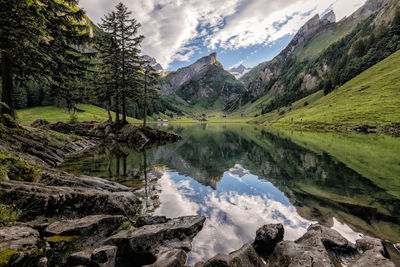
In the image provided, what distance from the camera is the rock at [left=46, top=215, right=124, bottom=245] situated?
20.9 feet

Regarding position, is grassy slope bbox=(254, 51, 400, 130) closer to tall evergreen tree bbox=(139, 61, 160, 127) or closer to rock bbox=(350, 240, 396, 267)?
tall evergreen tree bbox=(139, 61, 160, 127)

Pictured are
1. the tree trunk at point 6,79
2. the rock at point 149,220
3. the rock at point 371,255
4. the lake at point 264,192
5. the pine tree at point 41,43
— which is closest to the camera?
the rock at point 371,255

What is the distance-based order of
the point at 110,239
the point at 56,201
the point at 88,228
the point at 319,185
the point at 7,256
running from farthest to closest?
the point at 319,185, the point at 56,201, the point at 88,228, the point at 110,239, the point at 7,256

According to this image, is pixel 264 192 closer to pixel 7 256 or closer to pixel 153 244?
pixel 153 244

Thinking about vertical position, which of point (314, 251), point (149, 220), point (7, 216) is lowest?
point (149, 220)

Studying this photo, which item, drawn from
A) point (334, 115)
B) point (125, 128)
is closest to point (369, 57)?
point (334, 115)

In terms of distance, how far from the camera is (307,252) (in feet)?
20.0

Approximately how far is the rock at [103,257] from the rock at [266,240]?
550 centimetres

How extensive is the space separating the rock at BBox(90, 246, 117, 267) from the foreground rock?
112 inches

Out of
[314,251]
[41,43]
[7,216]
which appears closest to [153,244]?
[7,216]

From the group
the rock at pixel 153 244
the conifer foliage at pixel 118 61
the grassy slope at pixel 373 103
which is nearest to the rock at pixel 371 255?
the rock at pixel 153 244

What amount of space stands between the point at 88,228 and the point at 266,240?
275 inches

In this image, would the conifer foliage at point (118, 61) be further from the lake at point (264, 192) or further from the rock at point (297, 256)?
the rock at point (297, 256)

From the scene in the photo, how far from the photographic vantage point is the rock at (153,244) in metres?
6.32
